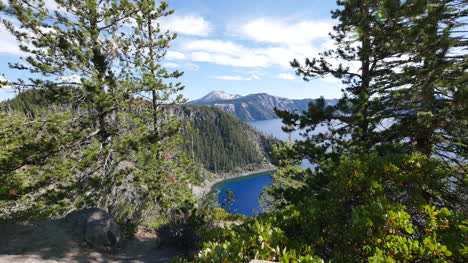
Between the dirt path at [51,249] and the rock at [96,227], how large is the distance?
10.7 inches

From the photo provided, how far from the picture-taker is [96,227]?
8.20 metres

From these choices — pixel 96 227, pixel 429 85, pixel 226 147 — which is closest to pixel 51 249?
pixel 96 227

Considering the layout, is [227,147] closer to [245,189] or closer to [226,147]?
[226,147]

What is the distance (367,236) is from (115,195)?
11180 millimetres

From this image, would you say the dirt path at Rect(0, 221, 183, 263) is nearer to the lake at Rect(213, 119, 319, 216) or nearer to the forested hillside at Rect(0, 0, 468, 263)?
the forested hillside at Rect(0, 0, 468, 263)

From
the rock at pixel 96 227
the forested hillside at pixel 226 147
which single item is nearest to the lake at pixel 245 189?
the forested hillside at pixel 226 147

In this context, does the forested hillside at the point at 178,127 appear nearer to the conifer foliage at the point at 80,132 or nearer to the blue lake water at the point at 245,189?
the conifer foliage at the point at 80,132

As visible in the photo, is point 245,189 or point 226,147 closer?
point 245,189

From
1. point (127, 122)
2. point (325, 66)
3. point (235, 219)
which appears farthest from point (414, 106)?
point (235, 219)

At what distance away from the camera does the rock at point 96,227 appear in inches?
314

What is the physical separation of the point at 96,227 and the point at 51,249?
1447 mm

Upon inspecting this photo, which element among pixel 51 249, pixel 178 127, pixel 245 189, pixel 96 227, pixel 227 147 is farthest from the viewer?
pixel 227 147

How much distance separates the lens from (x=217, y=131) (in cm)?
18588

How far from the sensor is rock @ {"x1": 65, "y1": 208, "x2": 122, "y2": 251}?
7965 millimetres
